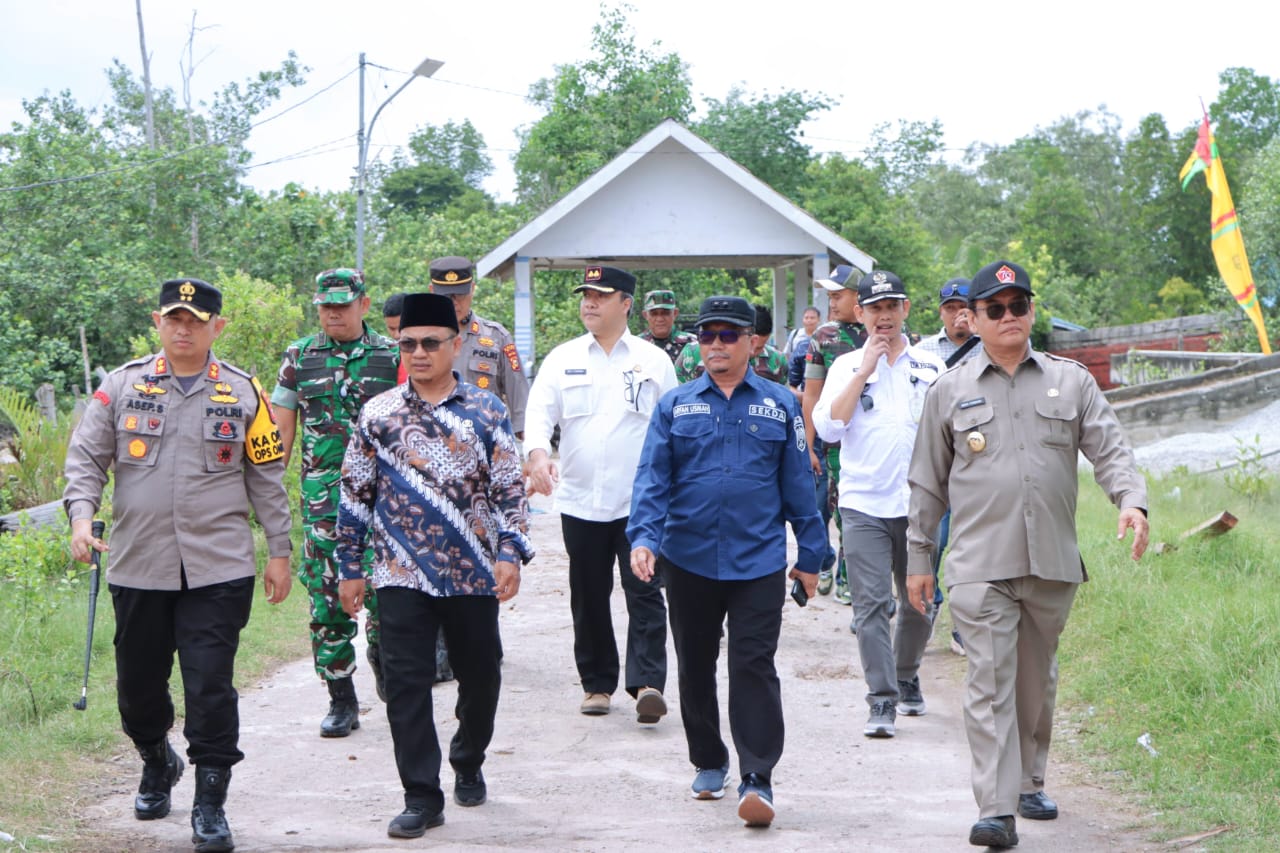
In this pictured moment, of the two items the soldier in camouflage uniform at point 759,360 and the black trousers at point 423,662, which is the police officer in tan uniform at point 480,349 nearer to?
the soldier in camouflage uniform at point 759,360

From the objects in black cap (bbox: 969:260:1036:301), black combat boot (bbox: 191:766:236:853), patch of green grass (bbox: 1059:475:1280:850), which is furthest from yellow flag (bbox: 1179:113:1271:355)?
black combat boot (bbox: 191:766:236:853)

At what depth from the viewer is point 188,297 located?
5.49m

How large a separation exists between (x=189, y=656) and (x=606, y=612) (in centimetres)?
253

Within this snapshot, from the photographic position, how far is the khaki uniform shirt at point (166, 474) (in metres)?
5.38

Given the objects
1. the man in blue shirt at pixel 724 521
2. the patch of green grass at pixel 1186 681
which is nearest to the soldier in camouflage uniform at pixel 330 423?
the man in blue shirt at pixel 724 521

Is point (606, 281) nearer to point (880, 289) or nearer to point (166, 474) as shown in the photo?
point (880, 289)

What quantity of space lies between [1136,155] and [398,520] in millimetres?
46274

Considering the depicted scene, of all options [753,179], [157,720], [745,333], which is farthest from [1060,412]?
[753,179]

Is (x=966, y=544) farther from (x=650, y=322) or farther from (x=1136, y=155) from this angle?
(x=1136, y=155)

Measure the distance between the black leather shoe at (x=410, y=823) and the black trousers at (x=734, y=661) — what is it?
3.72ft

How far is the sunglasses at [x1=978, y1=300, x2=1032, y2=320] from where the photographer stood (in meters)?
5.40

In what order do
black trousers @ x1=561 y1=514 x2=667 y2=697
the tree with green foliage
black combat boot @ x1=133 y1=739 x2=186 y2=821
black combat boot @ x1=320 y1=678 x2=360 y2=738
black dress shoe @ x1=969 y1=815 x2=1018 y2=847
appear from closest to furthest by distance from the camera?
1. black dress shoe @ x1=969 y1=815 x2=1018 y2=847
2. black combat boot @ x1=133 y1=739 x2=186 y2=821
3. black combat boot @ x1=320 y1=678 x2=360 y2=738
4. black trousers @ x1=561 y1=514 x2=667 y2=697
5. the tree with green foliage

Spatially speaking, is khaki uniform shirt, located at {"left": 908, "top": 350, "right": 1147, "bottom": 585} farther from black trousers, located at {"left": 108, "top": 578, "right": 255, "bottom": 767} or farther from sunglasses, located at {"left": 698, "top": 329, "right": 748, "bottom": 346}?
black trousers, located at {"left": 108, "top": 578, "right": 255, "bottom": 767}

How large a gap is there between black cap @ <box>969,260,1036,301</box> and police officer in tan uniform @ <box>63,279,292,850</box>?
281 cm
